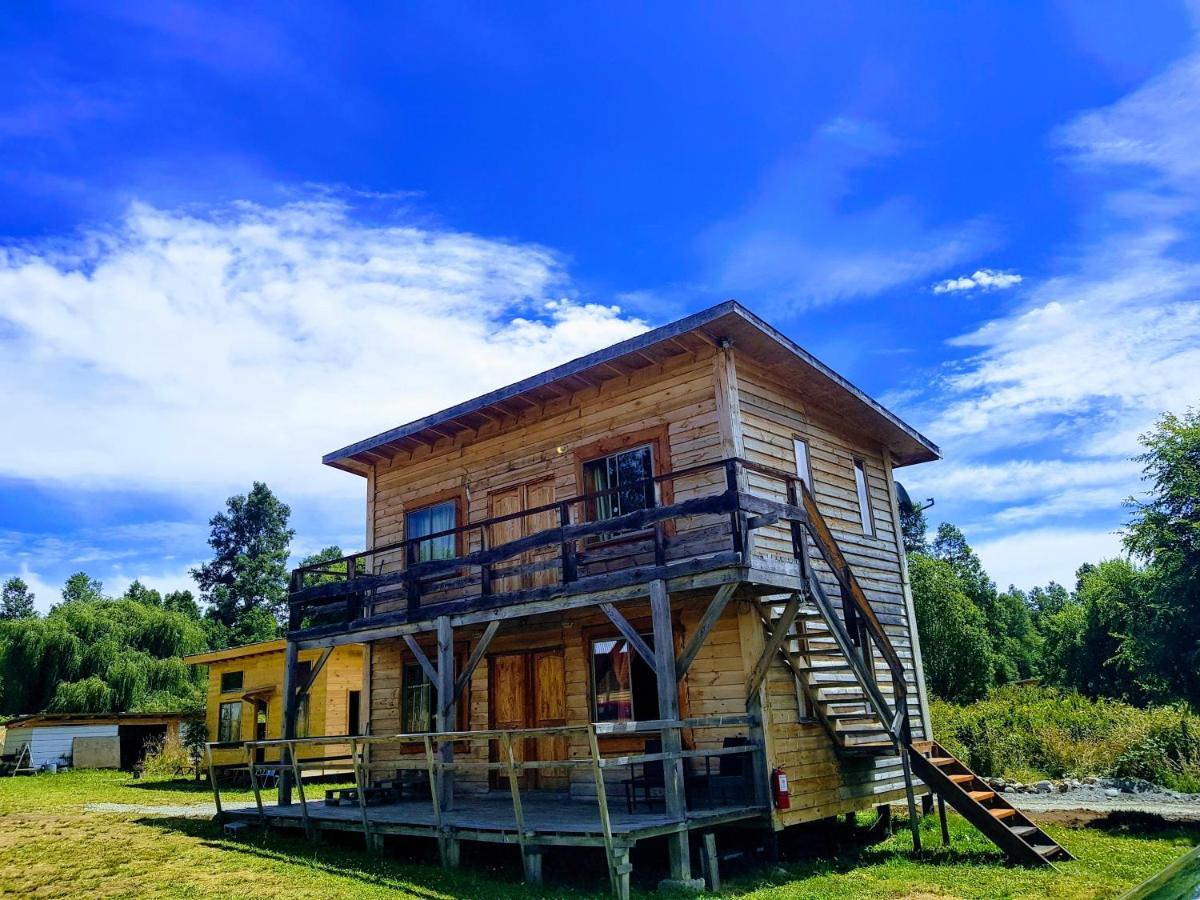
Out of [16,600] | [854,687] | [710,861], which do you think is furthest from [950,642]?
[16,600]

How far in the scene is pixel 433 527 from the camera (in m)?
16.7

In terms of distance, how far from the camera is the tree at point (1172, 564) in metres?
12.8

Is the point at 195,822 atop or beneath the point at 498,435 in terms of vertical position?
beneath

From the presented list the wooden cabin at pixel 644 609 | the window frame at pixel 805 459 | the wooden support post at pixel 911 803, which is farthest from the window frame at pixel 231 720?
the wooden support post at pixel 911 803

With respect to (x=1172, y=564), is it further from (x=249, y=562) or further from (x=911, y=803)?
(x=249, y=562)

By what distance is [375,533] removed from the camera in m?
17.7

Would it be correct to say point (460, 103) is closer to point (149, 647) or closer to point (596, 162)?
point (596, 162)

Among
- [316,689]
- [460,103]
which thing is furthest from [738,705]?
[316,689]

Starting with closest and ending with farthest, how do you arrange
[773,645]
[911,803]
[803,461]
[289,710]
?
[773,645]
[911,803]
[803,461]
[289,710]

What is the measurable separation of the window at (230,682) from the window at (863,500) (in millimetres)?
21605

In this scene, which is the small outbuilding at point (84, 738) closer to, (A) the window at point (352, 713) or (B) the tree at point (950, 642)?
(A) the window at point (352, 713)

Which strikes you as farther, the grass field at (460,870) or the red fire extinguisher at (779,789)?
the red fire extinguisher at (779,789)

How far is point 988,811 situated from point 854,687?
2985 millimetres

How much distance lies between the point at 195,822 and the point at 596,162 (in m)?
12.8
